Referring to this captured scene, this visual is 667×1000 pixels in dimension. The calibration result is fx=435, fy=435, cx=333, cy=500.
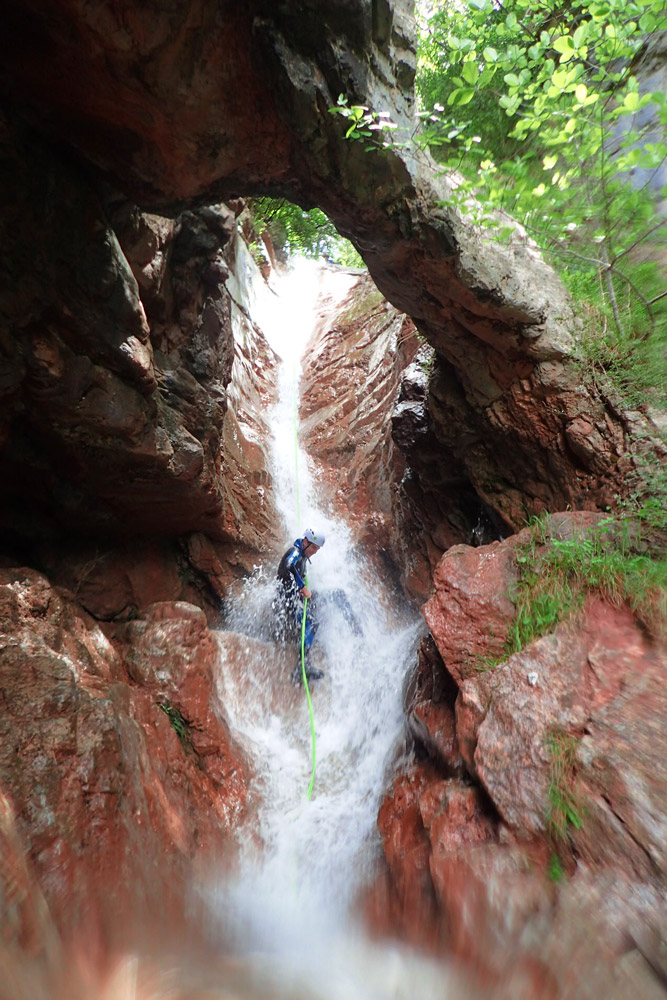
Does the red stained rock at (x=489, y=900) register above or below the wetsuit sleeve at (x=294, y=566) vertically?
below

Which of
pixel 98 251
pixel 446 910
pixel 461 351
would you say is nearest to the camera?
pixel 446 910

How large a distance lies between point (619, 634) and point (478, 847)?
1.57m

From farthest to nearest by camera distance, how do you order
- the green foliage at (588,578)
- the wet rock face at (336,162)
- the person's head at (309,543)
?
the person's head at (309,543), the green foliage at (588,578), the wet rock face at (336,162)

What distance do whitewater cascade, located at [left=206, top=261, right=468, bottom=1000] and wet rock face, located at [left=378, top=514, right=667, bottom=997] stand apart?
0.44 m

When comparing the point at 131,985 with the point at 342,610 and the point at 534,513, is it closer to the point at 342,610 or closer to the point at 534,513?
the point at 534,513

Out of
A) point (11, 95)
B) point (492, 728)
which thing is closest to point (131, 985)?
point (492, 728)

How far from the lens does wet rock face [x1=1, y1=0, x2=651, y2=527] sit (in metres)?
2.77

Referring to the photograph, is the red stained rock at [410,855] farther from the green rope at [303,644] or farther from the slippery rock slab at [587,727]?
the green rope at [303,644]

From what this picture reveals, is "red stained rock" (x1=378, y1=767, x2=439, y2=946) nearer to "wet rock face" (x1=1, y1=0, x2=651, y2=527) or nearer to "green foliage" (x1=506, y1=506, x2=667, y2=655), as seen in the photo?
"green foliage" (x1=506, y1=506, x2=667, y2=655)

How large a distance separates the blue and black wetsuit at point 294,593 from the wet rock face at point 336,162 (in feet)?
6.19

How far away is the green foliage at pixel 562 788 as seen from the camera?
220cm

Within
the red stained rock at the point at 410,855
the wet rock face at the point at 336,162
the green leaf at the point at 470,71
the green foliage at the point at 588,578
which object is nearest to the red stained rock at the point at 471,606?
the green foliage at the point at 588,578

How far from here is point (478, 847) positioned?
8.07 ft

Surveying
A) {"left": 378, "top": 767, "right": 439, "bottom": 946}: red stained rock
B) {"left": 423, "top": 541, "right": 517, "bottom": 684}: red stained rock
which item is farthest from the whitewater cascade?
{"left": 423, "top": 541, "right": 517, "bottom": 684}: red stained rock
